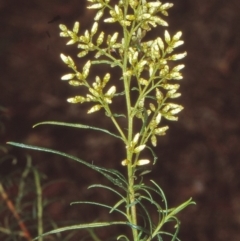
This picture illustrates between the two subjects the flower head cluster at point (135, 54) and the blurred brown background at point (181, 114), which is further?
the blurred brown background at point (181, 114)

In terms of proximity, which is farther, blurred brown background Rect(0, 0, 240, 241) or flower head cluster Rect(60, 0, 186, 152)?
blurred brown background Rect(0, 0, 240, 241)

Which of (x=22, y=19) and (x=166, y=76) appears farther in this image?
(x=22, y=19)

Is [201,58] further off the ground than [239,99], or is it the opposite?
[201,58]

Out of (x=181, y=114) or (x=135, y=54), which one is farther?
(x=181, y=114)

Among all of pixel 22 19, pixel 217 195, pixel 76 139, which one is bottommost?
pixel 217 195

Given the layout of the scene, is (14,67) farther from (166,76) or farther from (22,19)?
(166,76)

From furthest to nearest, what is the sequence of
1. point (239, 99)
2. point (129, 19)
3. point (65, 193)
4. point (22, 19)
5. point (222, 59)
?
point (22, 19), point (222, 59), point (239, 99), point (65, 193), point (129, 19)


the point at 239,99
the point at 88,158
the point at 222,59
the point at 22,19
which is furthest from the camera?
the point at 22,19

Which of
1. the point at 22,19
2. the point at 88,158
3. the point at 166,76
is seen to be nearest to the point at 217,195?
the point at 88,158
